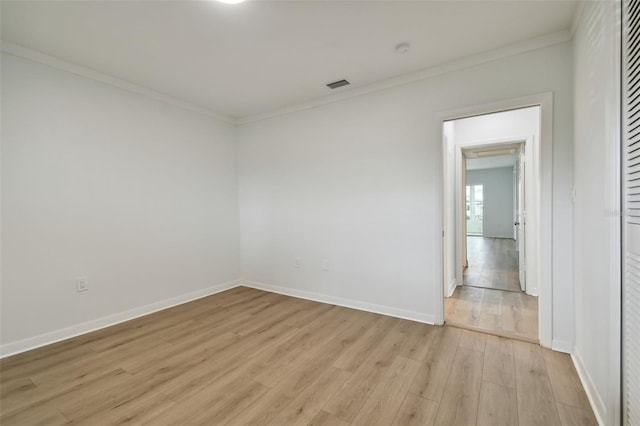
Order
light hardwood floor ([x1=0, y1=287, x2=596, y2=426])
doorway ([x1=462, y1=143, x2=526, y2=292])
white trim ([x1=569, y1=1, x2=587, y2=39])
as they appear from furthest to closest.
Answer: doorway ([x1=462, y1=143, x2=526, y2=292])
white trim ([x1=569, y1=1, x2=587, y2=39])
light hardwood floor ([x1=0, y1=287, x2=596, y2=426])

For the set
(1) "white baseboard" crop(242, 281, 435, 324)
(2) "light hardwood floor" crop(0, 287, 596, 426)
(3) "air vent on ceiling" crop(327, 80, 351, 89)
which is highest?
(3) "air vent on ceiling" crop(327, 80, 351, 89)

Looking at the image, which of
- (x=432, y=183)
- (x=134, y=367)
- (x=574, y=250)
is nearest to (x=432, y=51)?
(x=432, y=183)

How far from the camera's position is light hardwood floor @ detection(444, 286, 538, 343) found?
2.72 metres

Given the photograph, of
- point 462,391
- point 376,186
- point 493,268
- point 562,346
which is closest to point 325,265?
point 376,186

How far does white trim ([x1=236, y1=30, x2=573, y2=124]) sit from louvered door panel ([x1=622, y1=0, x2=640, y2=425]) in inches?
48.0

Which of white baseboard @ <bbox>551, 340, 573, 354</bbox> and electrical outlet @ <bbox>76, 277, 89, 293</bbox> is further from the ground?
electrical outlet @ <bbox>76, 277, 89, 293</bbox>

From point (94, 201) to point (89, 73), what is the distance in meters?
1.31

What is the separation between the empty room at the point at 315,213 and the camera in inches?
65.6

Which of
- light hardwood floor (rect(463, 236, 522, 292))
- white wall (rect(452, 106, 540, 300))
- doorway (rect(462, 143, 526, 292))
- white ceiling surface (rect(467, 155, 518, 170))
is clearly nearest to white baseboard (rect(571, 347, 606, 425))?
white wall (rect(452, 106, 540, 300))

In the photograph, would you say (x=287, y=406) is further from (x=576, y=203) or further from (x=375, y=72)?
(x=375, y=72)

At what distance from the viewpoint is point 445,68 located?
8.99 ft

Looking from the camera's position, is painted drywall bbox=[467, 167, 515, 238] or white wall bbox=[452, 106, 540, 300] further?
painted drywall bbox=[467, 167, 515, 238]

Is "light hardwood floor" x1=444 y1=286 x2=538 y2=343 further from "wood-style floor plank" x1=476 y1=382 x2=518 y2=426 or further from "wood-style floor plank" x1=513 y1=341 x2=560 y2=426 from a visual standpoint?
"wood-style floor plank" x1=476 y1=382 x2=518 y2=426

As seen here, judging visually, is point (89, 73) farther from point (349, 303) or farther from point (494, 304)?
point (494, 304)
